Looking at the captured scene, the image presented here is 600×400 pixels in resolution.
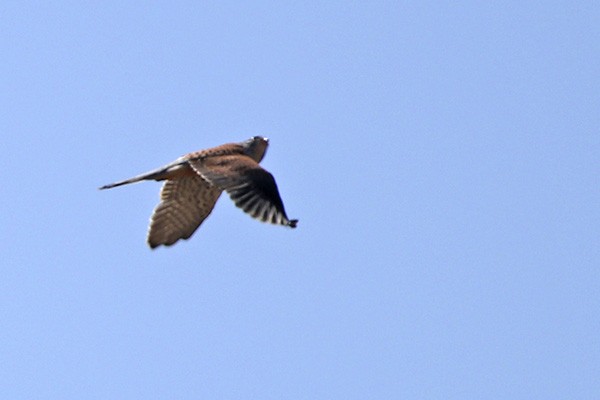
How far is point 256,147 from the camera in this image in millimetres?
22078

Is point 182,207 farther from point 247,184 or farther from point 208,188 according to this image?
point 247,184

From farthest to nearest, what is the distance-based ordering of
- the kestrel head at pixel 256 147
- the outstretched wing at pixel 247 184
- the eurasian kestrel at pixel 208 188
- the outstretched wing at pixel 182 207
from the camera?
the kestrel head at pixel 256 147
the outstretched wing at pixel 182 207
the eurasian kestrel at pixel 208 188
the outstretched wing at pixel 247 184

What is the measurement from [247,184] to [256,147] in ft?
9.04

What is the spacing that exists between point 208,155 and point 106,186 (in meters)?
1.51

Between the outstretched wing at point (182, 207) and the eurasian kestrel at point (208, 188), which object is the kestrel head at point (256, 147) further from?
the outstretched wing at point (182, 207)

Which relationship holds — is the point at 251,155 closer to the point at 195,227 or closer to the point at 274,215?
the point at 195,227

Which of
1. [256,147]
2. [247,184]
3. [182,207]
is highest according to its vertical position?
[256,147]

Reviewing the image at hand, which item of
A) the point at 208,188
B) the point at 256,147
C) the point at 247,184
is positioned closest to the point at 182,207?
the point at 208,188

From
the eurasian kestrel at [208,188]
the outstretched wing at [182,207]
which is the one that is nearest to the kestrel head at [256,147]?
the eurasian kestrel at [208,188]

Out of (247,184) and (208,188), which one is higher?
(208,188)

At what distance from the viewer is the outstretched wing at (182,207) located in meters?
21.5

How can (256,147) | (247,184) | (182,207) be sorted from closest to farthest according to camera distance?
(247,184), (182,207), (256,147)

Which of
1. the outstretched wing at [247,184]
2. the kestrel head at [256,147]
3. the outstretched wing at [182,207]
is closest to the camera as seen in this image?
the outstretched wing at [247,184]

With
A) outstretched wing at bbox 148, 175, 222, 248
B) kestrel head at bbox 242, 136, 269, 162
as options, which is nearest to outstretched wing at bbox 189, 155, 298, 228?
kestrel head at bbox 242, 136, 269, 162
